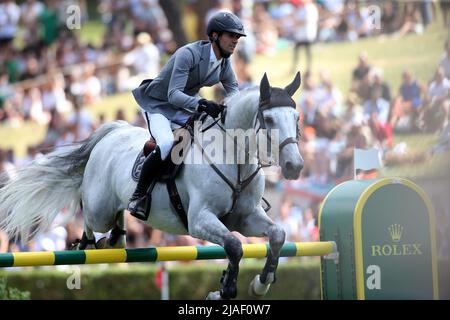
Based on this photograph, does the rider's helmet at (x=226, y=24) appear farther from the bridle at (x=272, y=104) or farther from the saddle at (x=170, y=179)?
the saddle at (x=170, y=179)

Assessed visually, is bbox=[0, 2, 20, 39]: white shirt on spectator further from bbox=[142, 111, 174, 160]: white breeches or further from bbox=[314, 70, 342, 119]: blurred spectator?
bbox=[142, 111, 174, 160]: white breeches

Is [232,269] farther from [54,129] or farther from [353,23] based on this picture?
[54,129]

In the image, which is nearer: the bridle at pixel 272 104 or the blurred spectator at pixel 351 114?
the bridle at pixel 272 104

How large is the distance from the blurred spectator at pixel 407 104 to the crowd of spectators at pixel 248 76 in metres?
0.01

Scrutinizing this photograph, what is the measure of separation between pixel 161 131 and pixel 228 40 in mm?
695

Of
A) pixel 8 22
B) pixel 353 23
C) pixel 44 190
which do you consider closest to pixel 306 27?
pixel 353 23

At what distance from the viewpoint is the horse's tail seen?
254 inches

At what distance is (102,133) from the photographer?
6.71 metres

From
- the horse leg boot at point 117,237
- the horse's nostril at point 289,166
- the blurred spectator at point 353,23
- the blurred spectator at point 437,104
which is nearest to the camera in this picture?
the horse's nostril at point 289,166

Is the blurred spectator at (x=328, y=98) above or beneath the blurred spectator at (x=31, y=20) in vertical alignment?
beneath

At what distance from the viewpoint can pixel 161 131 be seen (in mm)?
5570

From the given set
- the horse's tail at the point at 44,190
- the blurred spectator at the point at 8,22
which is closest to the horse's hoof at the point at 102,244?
the horse's tail at the point at 44,190

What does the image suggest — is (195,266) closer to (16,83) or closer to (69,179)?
(69,179)

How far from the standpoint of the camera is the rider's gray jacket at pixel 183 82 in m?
5.41
